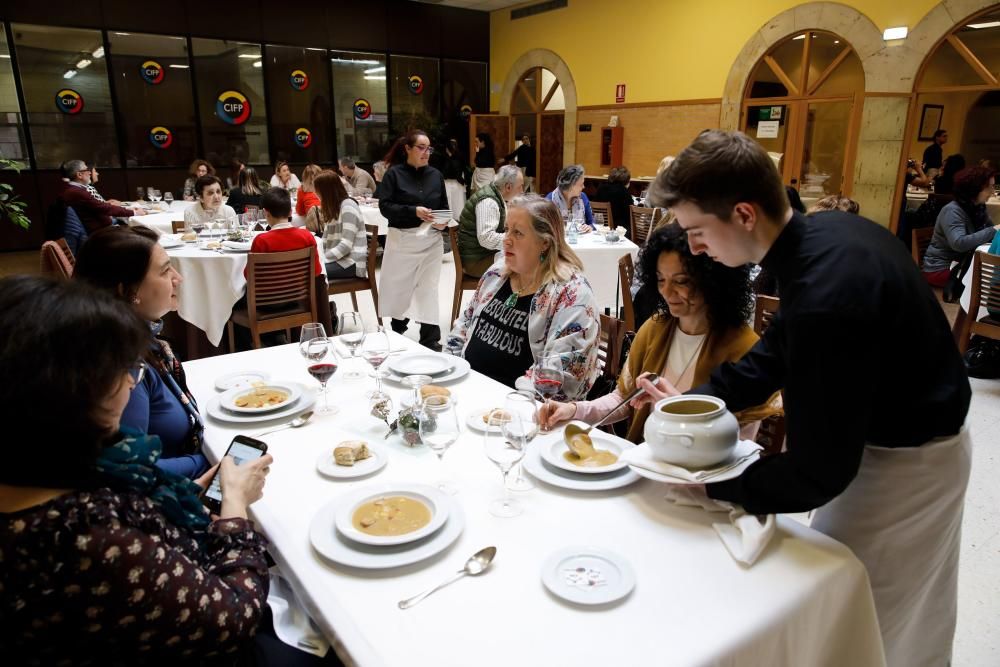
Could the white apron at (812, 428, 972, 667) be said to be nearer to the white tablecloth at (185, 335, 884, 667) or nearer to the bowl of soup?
the white tablecloth at (185, 335, 884, 667)

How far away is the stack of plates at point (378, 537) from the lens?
3.91 feet

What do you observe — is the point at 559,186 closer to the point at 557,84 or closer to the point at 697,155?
the point at 697,155

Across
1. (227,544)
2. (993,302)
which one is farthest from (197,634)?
(993,302)

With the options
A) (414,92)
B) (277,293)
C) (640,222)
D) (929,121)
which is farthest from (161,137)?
(929,121)

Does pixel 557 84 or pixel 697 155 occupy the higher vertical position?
pixel 557 84

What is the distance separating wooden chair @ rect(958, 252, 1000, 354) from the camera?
3939 millimetres

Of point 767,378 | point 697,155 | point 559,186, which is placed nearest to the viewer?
point 697,155

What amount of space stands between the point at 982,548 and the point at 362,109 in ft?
36.7

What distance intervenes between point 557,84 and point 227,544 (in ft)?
38.1

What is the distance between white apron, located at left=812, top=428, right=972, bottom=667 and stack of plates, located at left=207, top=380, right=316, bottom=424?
→ 1.44 metres

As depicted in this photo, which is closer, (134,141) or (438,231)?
(438,231)

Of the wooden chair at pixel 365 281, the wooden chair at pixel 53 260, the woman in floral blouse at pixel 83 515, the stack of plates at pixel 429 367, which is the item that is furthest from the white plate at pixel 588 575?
the wooden chair at pixel 365 281

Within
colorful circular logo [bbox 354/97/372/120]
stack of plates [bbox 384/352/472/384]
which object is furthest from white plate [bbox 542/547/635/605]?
colorful circular logo [bbox 354/97/372/120]

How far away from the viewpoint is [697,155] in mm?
1238
